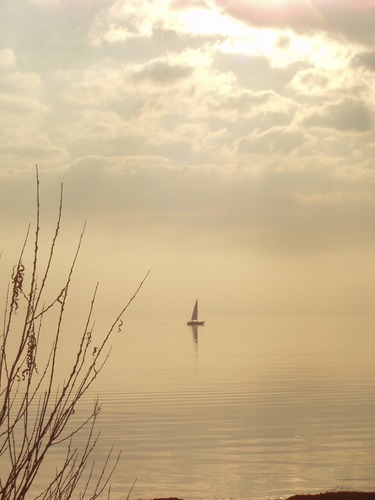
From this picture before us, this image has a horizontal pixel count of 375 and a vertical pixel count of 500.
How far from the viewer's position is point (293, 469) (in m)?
31.8

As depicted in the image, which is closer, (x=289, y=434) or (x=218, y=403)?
(x=289, y=434)

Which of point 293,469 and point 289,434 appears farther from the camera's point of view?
point 289,434

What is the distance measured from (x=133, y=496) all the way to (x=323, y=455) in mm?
11759

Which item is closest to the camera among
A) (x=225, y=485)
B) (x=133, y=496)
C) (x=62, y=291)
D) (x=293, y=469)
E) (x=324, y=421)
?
(x=62, y=291)

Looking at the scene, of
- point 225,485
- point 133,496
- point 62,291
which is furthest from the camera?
point 225,485

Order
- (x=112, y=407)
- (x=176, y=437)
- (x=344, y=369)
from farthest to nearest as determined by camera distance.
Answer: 1. (x=344, y=369)
2. (x=112, y=407)
3. (x=176, y=437)

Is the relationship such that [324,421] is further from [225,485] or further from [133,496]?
[133,496]

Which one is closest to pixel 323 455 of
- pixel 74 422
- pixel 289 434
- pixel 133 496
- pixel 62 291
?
pixel 289 434

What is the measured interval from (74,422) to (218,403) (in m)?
12.8

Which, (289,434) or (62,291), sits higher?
(62,291)

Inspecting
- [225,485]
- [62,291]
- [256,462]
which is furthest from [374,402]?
[62,291]

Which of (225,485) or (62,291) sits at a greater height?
(62,291)

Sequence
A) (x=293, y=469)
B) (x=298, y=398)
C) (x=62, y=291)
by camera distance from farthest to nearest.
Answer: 1. (x=298, y=398)
2. (x=293, y=469)
3. (x=62, y=291)

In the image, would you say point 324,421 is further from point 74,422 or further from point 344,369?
point 344,369
